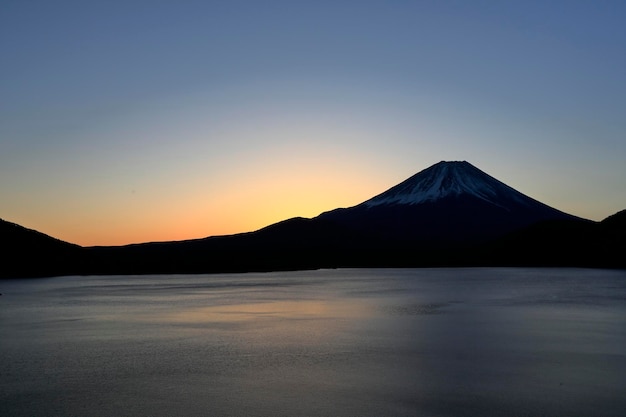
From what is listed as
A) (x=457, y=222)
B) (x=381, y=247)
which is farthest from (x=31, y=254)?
(x=457, y=222)

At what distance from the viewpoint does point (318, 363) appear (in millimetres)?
17484

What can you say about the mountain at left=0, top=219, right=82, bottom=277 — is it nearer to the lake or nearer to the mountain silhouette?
the mountain silhouette

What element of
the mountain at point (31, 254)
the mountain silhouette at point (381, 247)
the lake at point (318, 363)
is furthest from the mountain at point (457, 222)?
the lake at point (318, 363)

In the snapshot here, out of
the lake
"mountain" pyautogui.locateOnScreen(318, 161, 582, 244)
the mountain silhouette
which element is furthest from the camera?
"mountain" pyautogui.locateOnScreen(318, 161, 582, 244)

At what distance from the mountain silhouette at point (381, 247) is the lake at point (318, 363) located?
81484mm

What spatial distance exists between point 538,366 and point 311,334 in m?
9.35

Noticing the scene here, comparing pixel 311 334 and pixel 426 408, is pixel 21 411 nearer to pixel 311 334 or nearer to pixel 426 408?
A: pixel 426 408

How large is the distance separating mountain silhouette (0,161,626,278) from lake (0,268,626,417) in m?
81.5

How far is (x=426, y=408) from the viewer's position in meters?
12.5

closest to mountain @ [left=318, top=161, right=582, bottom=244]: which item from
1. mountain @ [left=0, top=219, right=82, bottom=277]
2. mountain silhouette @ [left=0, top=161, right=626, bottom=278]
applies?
mountain silhouette @ [left=0, top=161, right=626, bottom=278]

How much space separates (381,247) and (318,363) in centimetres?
15134

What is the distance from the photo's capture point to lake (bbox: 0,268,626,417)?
1291cm

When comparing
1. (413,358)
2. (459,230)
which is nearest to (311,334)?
(413,358)

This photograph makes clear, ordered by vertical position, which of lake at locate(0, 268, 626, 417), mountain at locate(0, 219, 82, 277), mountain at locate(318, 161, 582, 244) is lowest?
lake at locate(0, 268, 626, 417)
